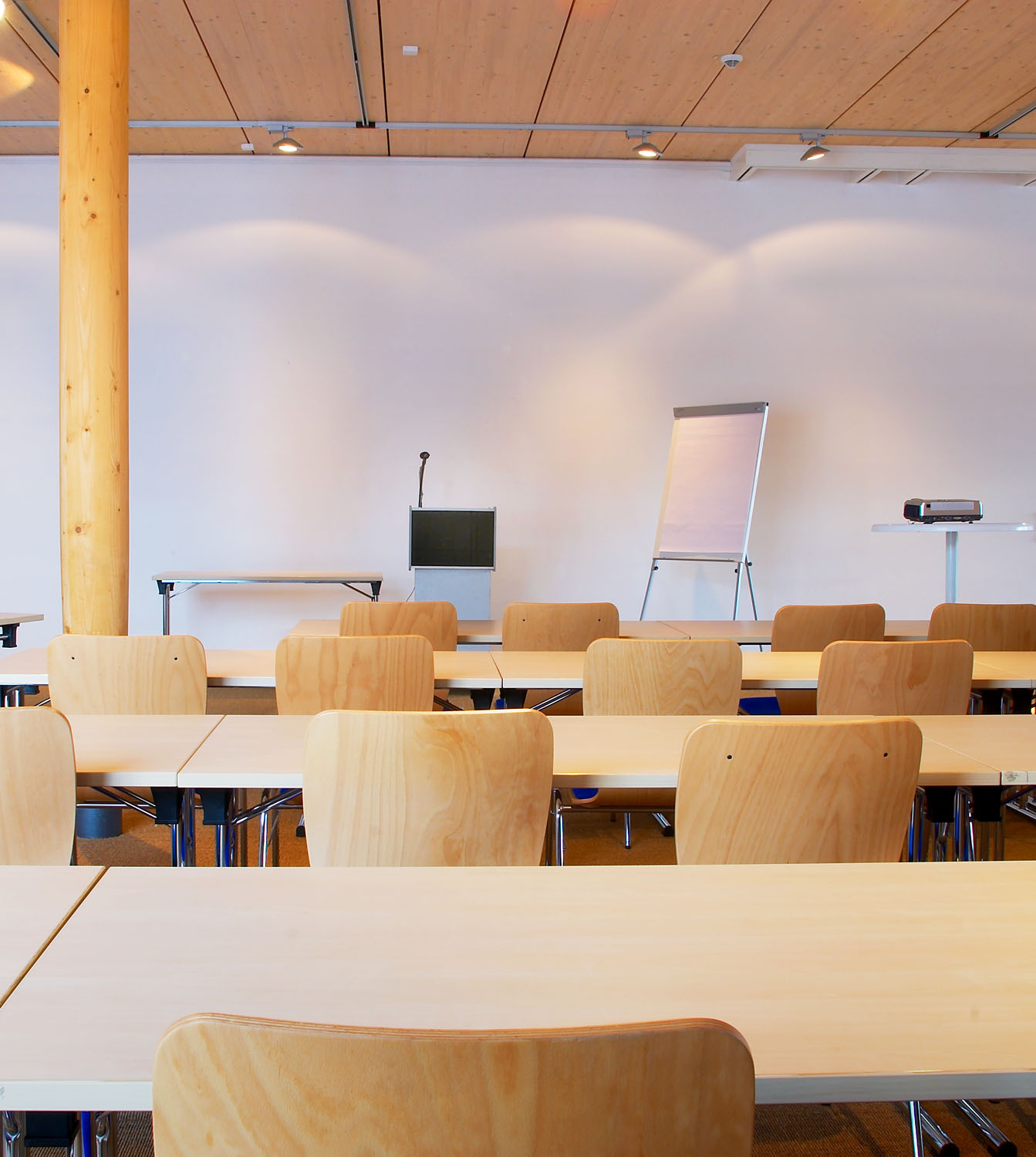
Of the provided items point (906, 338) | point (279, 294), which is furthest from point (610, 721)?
point (906, 338)

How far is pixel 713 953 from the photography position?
1021mm

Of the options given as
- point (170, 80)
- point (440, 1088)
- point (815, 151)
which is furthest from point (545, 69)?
point (440, 1088)

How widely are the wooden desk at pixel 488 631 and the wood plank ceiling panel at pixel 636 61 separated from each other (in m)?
3.16

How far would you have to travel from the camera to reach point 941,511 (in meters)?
5.45

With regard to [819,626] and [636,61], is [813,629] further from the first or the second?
[636,61]

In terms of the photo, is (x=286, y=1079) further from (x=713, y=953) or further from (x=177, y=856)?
(x=177, y=856)

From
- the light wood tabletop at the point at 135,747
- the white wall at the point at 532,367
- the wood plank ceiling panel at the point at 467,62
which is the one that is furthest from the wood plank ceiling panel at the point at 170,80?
the light wood tabletop at the point at 135,747

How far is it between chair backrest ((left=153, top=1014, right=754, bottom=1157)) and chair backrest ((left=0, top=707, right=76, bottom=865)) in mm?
1099

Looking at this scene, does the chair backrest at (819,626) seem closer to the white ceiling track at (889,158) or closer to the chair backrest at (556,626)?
the chair backrest at (556,626)

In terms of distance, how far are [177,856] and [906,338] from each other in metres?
6.74

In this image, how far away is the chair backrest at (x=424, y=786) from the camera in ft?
5.06

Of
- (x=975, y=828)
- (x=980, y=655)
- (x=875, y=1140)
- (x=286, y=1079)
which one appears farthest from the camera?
(x=980, y=655)

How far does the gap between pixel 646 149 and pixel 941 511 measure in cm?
295

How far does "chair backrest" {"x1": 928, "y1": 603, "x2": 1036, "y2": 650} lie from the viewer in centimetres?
379
